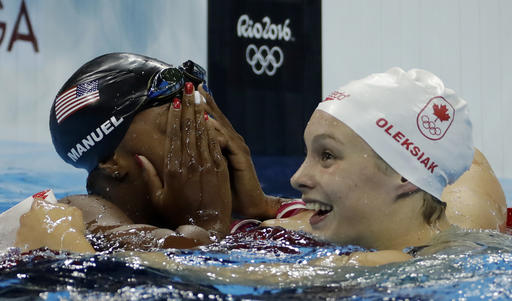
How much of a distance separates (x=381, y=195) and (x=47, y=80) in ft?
17.4

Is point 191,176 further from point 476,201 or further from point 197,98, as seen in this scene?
point 476,201

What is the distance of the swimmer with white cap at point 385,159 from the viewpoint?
255 cm

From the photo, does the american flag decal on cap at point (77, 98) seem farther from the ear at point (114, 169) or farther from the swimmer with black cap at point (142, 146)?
the ear at point (114, 169)

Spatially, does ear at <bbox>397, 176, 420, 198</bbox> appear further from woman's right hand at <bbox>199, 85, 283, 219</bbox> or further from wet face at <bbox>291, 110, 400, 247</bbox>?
woman's right hand at <bbox>199, 85, 283, 219</bbox>

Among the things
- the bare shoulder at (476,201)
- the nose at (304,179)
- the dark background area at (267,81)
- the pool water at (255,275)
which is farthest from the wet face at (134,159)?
the dark background area at (267,81)

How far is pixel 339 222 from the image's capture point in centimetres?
258

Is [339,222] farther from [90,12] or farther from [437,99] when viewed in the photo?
[90,12]

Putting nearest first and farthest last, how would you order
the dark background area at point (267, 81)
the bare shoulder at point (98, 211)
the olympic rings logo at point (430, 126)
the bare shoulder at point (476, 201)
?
1. the olympic rings logo at point (430, 126)
2. the bare shoulder at point (98, 211)
3. the bare shoulder at point (476, 201)
4. the dark background area at point (267, 81)

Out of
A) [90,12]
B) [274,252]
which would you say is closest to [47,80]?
[90,12]

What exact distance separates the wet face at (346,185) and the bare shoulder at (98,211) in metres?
0.77

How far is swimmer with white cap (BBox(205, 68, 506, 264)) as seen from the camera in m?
2.55

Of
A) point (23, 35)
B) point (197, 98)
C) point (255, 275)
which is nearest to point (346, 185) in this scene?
point (255, 275)

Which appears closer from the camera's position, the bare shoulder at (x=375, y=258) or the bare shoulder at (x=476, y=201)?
the bare shoulder at (x=375, y=258)

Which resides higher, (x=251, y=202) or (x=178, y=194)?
(x=178, y=194)
